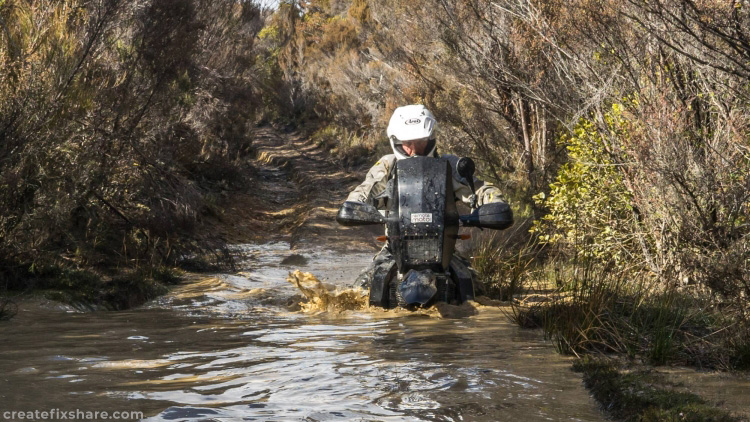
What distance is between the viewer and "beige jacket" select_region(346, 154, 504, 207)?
7770 millimetres

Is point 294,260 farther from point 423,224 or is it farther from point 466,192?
point 423,224

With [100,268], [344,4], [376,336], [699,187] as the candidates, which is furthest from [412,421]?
[344,4]

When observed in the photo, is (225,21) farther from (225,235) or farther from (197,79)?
(225,235)

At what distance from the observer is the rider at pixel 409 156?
780 centimetres

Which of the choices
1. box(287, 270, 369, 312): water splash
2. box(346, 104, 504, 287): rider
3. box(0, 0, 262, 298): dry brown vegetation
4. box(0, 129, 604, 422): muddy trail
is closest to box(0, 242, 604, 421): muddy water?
box(0, 129, 604, 422): muddy trail

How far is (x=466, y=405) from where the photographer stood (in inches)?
170

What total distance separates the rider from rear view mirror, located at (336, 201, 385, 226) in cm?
42

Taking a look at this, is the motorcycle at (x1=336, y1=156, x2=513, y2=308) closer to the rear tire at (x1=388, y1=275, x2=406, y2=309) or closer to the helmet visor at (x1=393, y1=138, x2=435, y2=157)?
the rear tire at (x1=388, y1=275, x2=406, y2=309)

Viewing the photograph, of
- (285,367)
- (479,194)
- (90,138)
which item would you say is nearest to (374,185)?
(479,194)

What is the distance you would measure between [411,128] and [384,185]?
2.05ft

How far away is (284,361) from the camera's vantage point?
18.2 ft

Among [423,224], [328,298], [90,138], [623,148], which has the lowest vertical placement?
[328,298]

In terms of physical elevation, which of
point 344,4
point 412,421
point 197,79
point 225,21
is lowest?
point 412,421

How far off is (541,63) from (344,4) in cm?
4409
